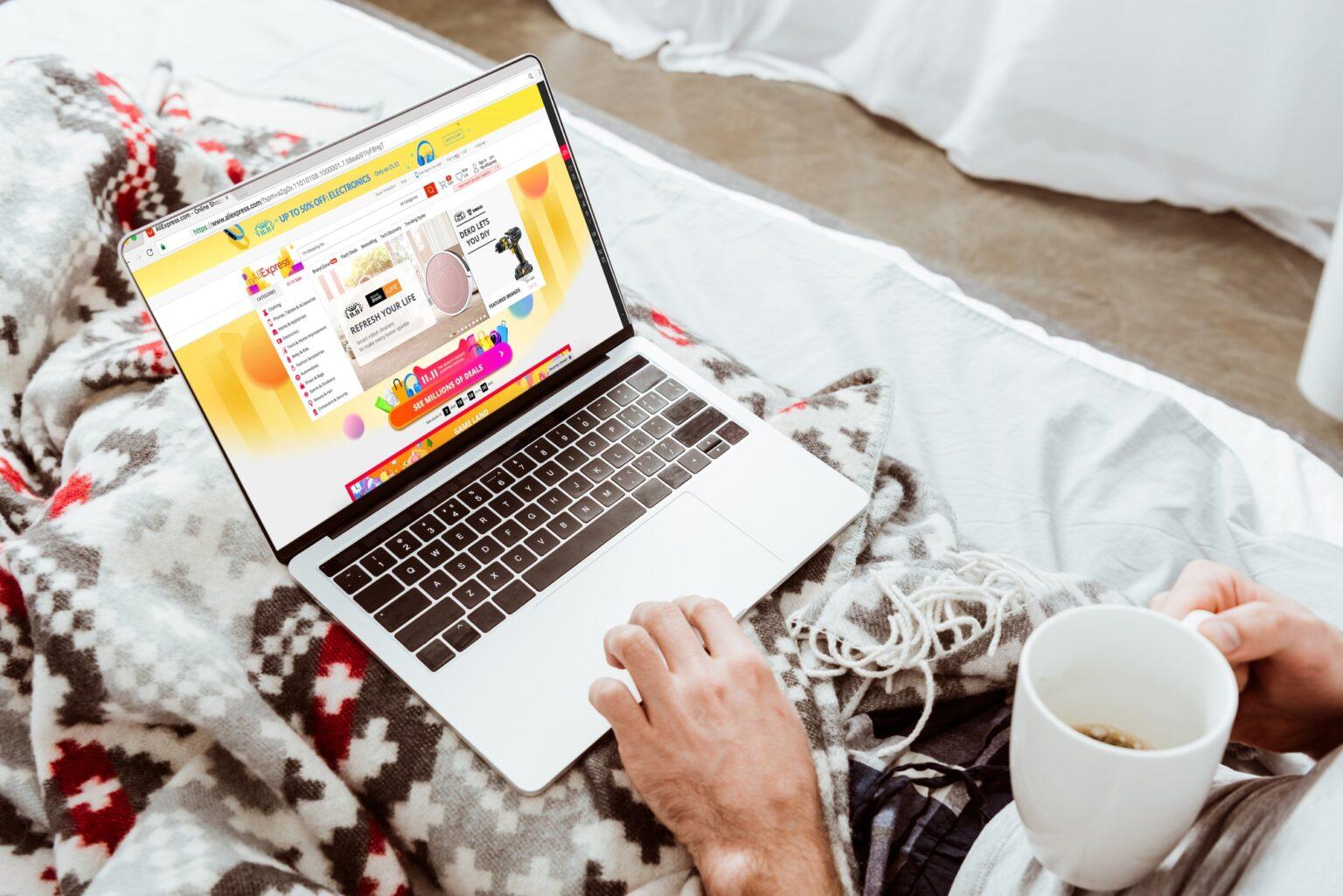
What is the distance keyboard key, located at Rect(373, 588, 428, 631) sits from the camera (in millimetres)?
790

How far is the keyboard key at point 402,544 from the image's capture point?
2.72 ft

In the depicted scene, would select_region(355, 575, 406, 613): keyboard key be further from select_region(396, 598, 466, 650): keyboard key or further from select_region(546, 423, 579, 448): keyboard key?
select_region(546, 423, 579, 448): keyboard key

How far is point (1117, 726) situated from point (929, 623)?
26 centimetres

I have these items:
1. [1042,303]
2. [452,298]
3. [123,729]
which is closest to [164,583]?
[123,729]

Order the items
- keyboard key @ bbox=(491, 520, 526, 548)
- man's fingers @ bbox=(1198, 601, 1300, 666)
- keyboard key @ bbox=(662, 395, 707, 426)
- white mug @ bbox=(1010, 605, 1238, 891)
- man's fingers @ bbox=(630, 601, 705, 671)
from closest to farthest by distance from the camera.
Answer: white mug @ bbox=(1010, 605, 1238, 891)
man's fingers @ bbox=(1198, 601, 1300, 666)
man's fingers @ bbox=(630, 601, 705, 671)
keyboard key @ bbox=(491, 520, 526, 548)
keyboard key @ bbox=(662, 395, 707, 426)

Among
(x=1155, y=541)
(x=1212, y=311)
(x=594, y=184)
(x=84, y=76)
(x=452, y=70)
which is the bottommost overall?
(x=1212, y=311)

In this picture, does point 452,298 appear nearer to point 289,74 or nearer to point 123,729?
point 123,729

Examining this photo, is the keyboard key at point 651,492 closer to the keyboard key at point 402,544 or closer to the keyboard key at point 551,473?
the keyboard key at point 551,473

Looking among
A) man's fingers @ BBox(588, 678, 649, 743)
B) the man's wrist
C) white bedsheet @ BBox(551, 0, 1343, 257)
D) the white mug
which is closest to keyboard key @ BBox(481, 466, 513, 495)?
man's fingers @ BBox(588, 678, 649, 743)

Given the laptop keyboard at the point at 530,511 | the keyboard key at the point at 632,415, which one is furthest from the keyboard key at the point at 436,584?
the keyboard key at the point at 632,415

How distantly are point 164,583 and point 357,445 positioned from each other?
17 cm

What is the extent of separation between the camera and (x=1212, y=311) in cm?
205

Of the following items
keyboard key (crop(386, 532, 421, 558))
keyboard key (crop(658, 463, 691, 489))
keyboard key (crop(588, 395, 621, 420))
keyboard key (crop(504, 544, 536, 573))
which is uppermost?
keyboard key (crop(386, 532, 421, 558))

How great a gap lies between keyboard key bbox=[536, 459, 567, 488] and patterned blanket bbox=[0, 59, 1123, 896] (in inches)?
7.8
